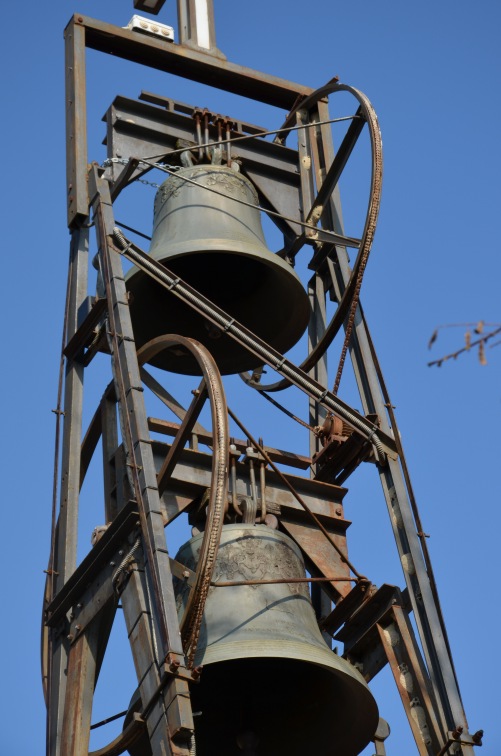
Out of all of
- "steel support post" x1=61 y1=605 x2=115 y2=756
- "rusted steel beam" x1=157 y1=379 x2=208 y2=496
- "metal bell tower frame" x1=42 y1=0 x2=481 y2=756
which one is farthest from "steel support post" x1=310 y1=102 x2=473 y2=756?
"steel support post" x1=61 y1=605 x2=115 y2=756

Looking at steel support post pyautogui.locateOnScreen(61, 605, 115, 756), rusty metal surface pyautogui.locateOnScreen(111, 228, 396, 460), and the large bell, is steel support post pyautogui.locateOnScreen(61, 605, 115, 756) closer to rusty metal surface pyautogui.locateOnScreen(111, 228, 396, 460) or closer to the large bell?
rusty metal surface pyautogui.locateOnScreen(111, 228, 396, 460)

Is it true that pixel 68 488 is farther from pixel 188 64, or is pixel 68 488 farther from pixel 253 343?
pixel 188 64

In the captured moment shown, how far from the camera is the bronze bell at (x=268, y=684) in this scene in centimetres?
1203

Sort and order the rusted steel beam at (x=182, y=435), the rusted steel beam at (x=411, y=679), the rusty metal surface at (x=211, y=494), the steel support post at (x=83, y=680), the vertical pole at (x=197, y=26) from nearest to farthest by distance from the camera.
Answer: the rusty metal surface at (x=211, y=494) → the steel support post at (x=83, y=680) → the rusted steel beam at (x=411, y=679) → the rusted steel beam at (x=182, y=435) → the vertical pole at (x=197, y=26)

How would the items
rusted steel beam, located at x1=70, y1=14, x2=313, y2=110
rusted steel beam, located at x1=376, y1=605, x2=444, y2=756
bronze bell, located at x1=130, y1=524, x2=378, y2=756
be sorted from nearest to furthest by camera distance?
rusted steel beam, located at x1=376, y1=605, x2=444, y2=756 → bronze bell, located at x1=130, y1=524, x2=378, y2=756 → rusted steel beam, located at x1=70, y1=14, x2=313, y2=110

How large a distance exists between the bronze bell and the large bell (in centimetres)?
245

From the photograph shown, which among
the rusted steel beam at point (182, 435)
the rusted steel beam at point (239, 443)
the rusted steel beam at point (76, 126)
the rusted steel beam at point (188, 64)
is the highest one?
the rusted steel beam at point (188, 64)

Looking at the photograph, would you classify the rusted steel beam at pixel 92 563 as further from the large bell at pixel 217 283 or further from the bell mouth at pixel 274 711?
the large bell at pixel 217 283

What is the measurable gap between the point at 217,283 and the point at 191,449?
1947 millimetres

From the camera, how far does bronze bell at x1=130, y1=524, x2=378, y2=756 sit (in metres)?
12.0

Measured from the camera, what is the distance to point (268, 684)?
12492 mm

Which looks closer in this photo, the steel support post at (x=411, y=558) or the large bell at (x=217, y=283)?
the steel support post at (x=411, y=558)

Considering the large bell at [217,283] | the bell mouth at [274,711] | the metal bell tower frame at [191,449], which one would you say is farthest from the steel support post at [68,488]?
the bell mouth at [274,711]

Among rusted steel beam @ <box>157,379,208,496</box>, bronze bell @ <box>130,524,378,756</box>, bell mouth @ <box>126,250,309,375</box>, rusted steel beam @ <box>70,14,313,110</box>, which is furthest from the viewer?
rusted steel beam @ <box>70,14,313,110</box>
